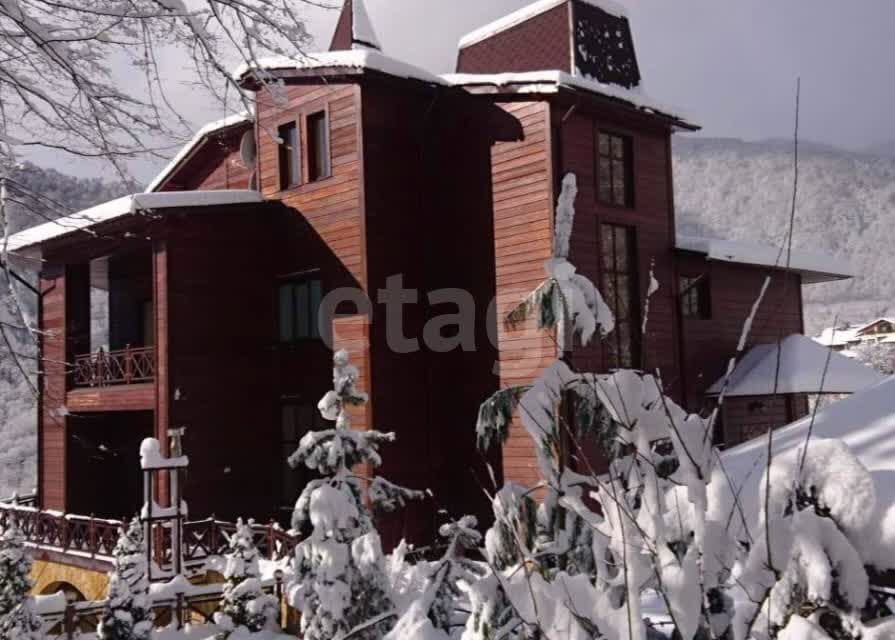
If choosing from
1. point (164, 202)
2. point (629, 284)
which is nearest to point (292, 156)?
point (164, 202)

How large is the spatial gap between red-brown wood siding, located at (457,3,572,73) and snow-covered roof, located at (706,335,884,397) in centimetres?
767

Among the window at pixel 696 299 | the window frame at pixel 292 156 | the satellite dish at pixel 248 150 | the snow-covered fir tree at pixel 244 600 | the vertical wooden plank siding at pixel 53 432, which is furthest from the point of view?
the satellite dish at pixel 248 150

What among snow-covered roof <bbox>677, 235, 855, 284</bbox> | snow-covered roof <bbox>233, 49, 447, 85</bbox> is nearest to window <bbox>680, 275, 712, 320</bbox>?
snow-covered roof <bbox>677, 235, 855, 284</bbox>

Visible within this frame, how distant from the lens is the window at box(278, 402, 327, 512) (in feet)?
54.5

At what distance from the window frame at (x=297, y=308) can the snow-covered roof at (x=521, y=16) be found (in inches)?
276

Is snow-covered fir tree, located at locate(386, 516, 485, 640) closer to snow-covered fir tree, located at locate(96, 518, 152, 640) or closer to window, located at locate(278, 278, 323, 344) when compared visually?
snow-covered fir tree, located at locate(96, 518, 152, 640)

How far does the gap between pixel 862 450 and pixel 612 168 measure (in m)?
13.1

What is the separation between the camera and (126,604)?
36.1ft

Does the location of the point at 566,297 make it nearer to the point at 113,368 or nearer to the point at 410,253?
the point at 410,253

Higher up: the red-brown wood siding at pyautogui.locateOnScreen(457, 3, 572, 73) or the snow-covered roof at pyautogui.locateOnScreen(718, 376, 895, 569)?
the red-brown wood siding at pyautogui.locateOnScreen(457, 3, 572, 73)

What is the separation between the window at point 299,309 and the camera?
1658 centimetres

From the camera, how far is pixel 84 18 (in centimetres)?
423

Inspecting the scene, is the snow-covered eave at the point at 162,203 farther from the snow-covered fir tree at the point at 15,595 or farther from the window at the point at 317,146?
the snow-covered fir tree at the point at 15,595

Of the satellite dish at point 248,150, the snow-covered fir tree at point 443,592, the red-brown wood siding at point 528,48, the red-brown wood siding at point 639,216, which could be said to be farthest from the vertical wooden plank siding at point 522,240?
the satellite dish at point 248,150
